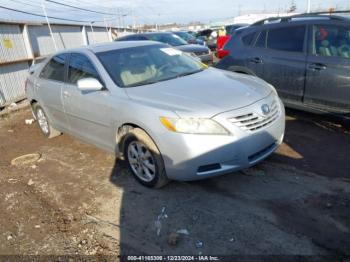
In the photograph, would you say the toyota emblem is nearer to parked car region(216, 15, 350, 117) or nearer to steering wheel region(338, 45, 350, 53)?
parked car region(216, 15, 350, 117)

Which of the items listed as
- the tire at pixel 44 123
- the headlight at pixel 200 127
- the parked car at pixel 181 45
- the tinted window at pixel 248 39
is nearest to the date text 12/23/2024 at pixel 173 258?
the headlight at pixel 200 127

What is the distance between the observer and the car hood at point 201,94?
129 inches

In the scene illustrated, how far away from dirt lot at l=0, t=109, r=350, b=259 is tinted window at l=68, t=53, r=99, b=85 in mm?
1300

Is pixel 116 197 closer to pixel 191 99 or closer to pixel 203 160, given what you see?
→ pixel 203 160

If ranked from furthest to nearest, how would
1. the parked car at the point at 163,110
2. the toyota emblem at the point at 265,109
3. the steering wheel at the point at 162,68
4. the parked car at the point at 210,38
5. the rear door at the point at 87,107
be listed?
the parked car at the point at 210,38, the steering wheel at the point at 162,68, the rear door at the point at 87,107, the toyota emblem at the point at 265,109, the parked car at the point at 163,110

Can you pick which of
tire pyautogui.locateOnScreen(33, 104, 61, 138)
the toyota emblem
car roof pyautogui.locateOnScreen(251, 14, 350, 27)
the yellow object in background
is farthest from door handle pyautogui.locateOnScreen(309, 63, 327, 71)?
the yellow object in background

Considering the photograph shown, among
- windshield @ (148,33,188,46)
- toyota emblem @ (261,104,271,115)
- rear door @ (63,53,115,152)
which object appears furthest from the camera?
windshield @ (148,33,188,46)

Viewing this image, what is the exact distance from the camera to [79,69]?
14.8 feet

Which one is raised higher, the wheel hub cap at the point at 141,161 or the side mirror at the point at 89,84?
the side mirror at the point at 89,84

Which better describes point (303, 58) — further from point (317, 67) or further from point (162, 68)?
point (162, 68)

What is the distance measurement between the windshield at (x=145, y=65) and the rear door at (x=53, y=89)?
3.39 ft

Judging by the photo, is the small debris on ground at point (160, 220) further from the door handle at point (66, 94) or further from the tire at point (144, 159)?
the door handle at point (66, 94)

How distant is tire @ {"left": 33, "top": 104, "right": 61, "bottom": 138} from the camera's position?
19.2 ft

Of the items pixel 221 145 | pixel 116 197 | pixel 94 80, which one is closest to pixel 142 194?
pixel 116 197
